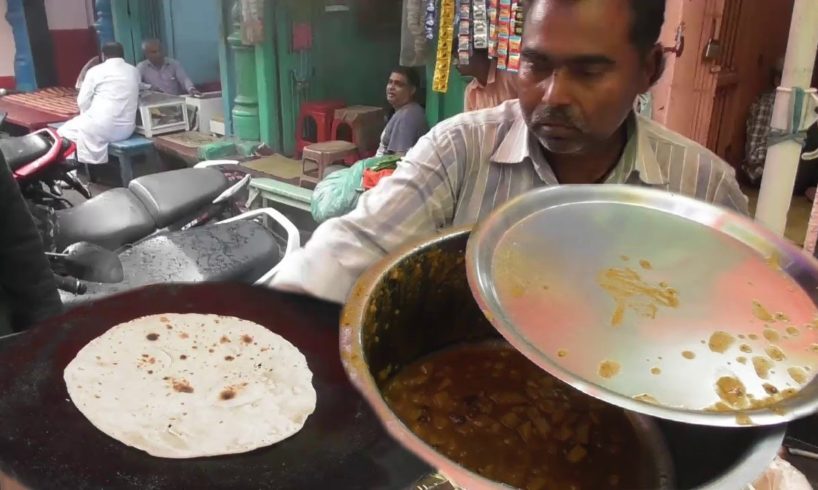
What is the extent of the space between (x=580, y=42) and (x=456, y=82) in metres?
2.74

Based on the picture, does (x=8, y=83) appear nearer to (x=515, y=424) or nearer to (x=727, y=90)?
(x=727, y=90)

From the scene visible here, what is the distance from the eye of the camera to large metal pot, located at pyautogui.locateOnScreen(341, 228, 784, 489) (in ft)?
1.88

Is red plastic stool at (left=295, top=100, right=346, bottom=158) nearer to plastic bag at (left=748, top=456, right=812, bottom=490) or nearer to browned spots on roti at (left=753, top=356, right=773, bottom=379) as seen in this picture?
plastic bag at (left=748, top=456, right=812, bottom=490)

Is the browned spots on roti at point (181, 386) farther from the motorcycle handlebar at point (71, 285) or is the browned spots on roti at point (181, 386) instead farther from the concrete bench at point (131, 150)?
the concrete bench at point (131, 150)

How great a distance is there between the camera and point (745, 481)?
55cm

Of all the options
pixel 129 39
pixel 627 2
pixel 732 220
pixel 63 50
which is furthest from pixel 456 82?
pixel 63 50

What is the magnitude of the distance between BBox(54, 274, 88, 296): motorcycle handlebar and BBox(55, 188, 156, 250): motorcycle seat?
0.35 metres

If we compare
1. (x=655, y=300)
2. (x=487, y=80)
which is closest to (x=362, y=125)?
(x=487, y=80)

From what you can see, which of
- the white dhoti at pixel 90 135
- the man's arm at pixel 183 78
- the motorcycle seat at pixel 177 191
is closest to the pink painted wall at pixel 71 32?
the man's arm at pixel 183 78

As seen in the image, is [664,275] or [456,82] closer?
[664,275]

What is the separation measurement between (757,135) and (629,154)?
3.27 m

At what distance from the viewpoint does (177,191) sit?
9.75 feet

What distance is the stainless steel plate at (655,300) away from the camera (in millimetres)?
592

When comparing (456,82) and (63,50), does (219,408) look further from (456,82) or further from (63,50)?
(63,50)
